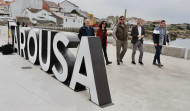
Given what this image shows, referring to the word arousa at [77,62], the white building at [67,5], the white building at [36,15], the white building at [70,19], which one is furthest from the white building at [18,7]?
the word arousa at [77,62]

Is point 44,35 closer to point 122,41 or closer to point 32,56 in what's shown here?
point 32,56

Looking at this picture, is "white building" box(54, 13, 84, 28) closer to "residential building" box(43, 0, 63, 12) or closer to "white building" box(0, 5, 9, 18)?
"residential building" box(43, 0, 63, 12)

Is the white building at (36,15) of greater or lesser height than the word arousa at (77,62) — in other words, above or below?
above

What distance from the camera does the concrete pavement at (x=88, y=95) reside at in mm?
2895

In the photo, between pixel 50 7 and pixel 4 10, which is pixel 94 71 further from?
pixel 4 10

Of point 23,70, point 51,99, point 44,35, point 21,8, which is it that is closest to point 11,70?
point 23,70

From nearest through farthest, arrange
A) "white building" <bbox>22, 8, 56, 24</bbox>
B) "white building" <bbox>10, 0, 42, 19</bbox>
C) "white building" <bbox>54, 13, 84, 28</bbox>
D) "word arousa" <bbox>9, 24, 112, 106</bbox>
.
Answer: "word arousa" <bbox>9, 24, 112, 106</bbox>, "white building" <bbox>54, 13, 84, 28</bbox>, "white building" <bbox>22, 8, 56, 24</bbox>, "white building" <bbox>10, 0, 42, 19</bbox>

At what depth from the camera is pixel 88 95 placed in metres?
3.42

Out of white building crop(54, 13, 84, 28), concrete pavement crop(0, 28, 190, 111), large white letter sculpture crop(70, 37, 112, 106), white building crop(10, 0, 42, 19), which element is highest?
white building crop(10, 0, 42, 19)

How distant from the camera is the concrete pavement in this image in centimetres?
289

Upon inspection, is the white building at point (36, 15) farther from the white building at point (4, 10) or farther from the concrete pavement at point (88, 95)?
the concrete pavement at point (88, 95)

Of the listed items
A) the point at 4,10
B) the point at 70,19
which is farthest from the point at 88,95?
the point at 4,10

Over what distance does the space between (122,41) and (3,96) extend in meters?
4.36

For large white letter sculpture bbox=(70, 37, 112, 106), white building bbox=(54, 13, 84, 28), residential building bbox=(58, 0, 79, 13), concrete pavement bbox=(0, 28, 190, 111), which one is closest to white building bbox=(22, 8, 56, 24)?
white building bbox=(54, 13, 84, 28)
